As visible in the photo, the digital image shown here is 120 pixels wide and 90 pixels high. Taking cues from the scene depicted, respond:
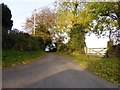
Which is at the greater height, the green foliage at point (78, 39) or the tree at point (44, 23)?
the tree at point (44, 23)

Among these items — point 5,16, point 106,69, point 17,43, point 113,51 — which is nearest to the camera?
point 106,69

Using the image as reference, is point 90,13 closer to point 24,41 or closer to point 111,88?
point 24,41

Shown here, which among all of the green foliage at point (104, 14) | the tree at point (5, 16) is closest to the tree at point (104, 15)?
the green foliage at point (104, 14)

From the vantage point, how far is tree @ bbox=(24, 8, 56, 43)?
62469 mm

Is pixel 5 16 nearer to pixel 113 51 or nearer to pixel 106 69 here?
pixel 106 69

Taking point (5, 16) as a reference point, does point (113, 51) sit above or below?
below

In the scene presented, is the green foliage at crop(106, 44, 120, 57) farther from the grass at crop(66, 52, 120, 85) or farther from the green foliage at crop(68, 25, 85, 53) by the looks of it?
the grass at crop(66, 52, 120, 85)

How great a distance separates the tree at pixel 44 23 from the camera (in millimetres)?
62469

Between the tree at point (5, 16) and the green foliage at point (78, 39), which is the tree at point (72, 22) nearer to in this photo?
the green foliage at point (78, 39)

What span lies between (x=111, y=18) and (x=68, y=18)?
9167 mm

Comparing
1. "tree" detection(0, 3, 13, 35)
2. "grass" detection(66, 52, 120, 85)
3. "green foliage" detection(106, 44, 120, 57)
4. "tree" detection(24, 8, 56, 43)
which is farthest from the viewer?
"tree" detection(24, 8, 56, 43)

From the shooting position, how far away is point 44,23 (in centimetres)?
6519

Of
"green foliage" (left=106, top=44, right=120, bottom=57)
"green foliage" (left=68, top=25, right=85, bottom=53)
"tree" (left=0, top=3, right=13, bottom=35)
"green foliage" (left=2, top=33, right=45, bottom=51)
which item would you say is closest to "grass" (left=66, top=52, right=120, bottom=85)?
"green foliage" (left=2, top=33, right=45, bottom=51)

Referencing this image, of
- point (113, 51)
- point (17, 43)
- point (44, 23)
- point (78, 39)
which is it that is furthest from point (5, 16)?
point (44, 23)
